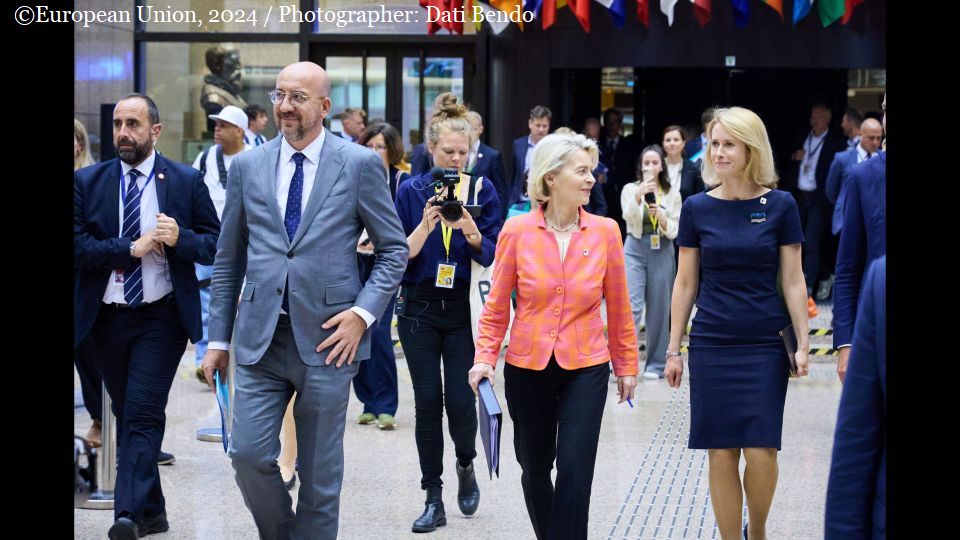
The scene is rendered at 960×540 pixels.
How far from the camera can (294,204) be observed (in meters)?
Result: 5.16

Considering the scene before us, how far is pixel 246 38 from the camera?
1596 cm

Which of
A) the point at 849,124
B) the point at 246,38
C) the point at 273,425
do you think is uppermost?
the point at 246,38

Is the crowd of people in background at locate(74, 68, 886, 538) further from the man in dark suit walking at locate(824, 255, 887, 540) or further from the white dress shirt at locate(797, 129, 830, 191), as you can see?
the white dress shirt at locate(797, 129, 830, 191)

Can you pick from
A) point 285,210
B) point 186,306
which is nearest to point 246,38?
point 186,306

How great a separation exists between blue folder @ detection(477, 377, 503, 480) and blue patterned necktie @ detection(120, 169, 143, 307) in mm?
1902

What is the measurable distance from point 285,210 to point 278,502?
1137mm

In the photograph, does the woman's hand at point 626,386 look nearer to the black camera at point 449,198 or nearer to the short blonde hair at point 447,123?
the black camera at point 449,198

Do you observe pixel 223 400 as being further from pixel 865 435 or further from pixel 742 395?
pixel 865 435

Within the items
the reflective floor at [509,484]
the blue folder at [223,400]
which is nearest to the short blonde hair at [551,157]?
the blue folder at [223,400]

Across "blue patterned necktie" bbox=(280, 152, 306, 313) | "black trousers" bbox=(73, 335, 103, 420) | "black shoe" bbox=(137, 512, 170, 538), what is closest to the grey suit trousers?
"blue patterned necktie" bbox=(280, 152, 306, 313)

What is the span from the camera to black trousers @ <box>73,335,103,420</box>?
25.9ft

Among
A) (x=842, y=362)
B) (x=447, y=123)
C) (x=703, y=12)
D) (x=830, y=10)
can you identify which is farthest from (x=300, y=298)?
(x=830, y=10)

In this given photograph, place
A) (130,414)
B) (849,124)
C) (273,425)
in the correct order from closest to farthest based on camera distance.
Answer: (273,425)
(130,414)
(849,124)
